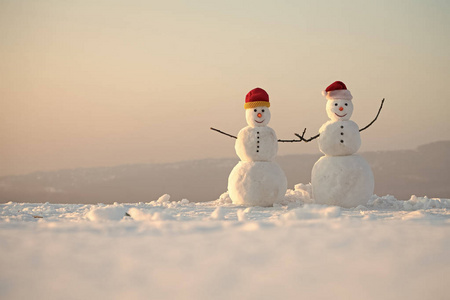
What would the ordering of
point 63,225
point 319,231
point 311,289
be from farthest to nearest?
point 63,225 < point 319,231 < point 311,289

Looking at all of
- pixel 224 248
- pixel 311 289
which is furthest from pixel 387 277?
pixel 224 248

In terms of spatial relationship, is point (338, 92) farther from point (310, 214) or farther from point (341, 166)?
point (310, 214)

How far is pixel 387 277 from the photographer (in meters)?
2.32

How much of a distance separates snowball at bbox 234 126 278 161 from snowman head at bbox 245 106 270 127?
94 mm

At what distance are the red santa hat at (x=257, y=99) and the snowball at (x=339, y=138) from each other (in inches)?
44.2

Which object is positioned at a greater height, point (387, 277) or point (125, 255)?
point (125, 255)

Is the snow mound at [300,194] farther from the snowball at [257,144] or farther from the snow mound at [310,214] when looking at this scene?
the snow mound at [310,214]

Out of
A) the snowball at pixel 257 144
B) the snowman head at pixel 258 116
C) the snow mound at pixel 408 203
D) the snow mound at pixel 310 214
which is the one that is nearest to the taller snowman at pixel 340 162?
the snow mound at pixel 408 203

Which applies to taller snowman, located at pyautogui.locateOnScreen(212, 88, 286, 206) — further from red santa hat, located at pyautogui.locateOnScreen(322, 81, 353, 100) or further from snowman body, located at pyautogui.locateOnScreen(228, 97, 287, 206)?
red santa hat, located at pyautogui.locateOnScreen(322, 81, 353, 100)

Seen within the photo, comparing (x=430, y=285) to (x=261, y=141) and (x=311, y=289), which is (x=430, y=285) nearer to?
(x=311, y=289)

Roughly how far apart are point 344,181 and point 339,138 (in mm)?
735

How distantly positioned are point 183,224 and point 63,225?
770 mm

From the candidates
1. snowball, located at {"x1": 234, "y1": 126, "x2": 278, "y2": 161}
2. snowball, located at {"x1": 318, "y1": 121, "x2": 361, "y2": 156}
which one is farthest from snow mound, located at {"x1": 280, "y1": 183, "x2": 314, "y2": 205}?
snowball, located at {"x1": 318, "y1": 121, "x2": 361, "y2": 156}

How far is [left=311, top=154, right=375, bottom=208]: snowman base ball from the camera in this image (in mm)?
7152
